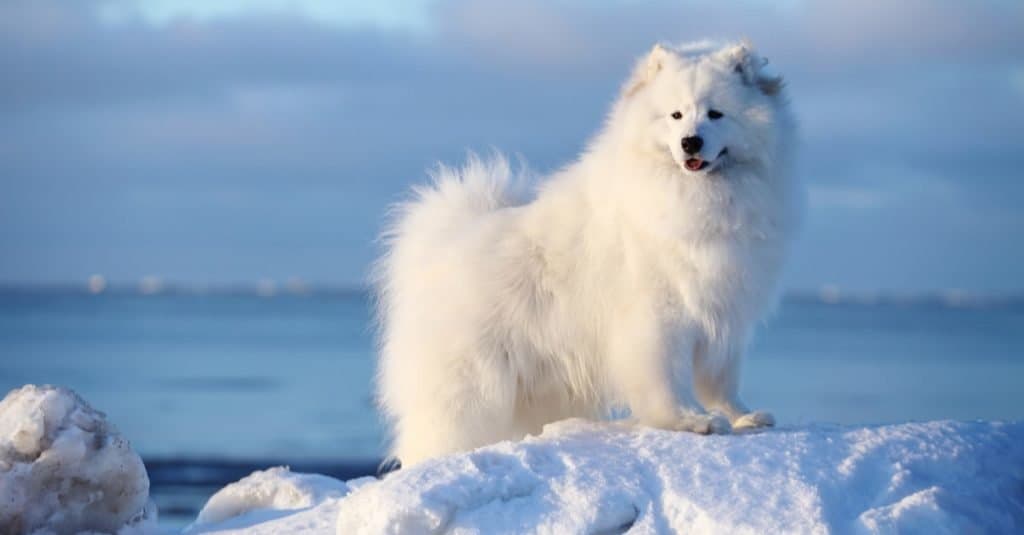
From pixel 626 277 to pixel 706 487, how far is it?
54.2 inches

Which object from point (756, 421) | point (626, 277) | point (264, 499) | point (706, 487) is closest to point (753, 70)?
point (626, 277)

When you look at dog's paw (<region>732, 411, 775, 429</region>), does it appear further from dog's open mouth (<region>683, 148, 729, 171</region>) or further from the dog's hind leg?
dog's open mouth (<region>683, 148, 729, 171</region>)

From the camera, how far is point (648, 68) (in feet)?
19.9

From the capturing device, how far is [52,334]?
55.8 m

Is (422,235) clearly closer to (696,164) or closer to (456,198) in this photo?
(456,198)

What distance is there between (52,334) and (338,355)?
20.1m

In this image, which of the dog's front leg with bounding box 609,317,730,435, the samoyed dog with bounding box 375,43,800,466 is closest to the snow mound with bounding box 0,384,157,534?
the samoyed dog with bounding box 375,43,800,466

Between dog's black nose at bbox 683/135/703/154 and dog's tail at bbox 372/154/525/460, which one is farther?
dog's tail at bbox 372/154/525/460

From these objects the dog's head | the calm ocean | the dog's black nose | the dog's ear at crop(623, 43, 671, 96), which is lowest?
the calm ocean

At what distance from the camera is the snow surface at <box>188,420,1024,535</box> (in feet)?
15.0

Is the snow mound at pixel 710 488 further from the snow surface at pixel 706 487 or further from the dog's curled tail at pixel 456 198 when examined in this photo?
the dog's curled tail at pixel 456 198

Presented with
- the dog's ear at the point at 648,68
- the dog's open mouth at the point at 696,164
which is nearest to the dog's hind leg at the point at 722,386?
the dog's open mouth at the point at 696,164

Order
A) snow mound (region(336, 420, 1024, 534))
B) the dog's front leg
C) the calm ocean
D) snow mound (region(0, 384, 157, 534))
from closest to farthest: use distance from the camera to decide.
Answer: snow mound (region(336, 420, 1024, 534)), snow mound (region(0, 384, 157, 534)), the dog's front leg, the calm ocean

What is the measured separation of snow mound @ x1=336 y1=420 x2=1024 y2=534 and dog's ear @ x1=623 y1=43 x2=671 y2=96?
1.74 m
